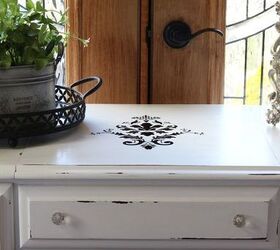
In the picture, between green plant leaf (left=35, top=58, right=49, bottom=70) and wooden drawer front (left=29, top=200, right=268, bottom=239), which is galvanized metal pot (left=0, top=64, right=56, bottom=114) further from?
wooden drawer front (left=29, top=200, right=268, bottom=239)

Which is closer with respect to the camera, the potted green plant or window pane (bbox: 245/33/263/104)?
the potted green plant

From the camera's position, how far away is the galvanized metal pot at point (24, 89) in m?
1.08

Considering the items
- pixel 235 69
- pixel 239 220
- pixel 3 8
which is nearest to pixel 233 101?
pixel 235 69

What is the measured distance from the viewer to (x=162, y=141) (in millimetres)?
1143

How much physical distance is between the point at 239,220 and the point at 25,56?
0.46 meters

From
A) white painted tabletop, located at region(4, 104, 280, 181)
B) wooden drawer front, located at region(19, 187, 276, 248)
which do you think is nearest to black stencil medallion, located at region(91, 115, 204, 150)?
white painted tabletop, located at region(4, 104, 280, 181)

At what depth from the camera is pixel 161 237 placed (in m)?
1.02

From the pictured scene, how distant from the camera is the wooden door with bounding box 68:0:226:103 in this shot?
155 cm

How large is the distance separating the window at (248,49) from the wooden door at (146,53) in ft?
0.10

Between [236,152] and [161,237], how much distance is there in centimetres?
20

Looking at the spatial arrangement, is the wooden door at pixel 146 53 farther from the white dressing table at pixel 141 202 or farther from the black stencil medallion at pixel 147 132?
the white dressing table at pixel 141 202

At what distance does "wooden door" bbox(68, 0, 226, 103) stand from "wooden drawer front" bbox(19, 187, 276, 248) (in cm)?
61

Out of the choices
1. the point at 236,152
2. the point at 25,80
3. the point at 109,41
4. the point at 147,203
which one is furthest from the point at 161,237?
the point at 109,41

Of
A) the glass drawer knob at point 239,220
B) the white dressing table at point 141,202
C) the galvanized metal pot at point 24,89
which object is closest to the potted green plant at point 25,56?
the galvanized metal pot at point 24,89
